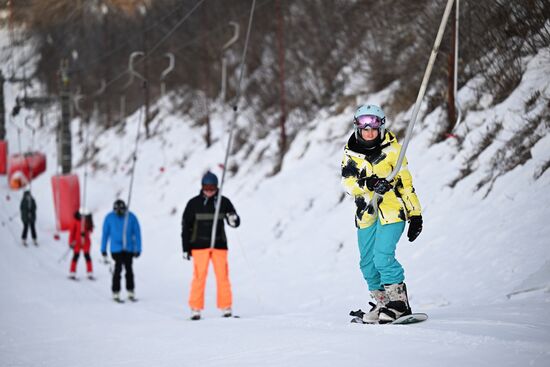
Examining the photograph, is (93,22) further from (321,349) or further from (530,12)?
(321,349)

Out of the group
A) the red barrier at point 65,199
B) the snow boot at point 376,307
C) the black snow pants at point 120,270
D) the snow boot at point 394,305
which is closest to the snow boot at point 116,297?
the black snow pants at point 120,270

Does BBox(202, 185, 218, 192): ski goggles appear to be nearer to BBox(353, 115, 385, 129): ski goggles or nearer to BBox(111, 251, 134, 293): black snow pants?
BBox(353, 115, 385, 129): ski goggles

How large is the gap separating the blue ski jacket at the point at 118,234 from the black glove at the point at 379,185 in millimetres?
6708

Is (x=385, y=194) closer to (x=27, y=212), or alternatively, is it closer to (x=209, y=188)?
(x=209, y=188)

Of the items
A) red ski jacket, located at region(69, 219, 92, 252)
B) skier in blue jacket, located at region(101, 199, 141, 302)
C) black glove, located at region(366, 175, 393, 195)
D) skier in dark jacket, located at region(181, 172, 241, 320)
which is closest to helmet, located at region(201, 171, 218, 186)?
skier in dark jacket, located at region(181, 172, 241, 320)

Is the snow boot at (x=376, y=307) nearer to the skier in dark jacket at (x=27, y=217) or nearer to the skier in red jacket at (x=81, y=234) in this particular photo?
the skier in red jacket at (x=81, y=234)

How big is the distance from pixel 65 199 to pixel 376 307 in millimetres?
16731

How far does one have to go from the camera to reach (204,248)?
26.6ft

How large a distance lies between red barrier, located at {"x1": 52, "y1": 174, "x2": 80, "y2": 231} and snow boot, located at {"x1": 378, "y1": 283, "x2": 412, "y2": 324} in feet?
54.3

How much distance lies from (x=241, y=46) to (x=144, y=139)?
8154 millimetres

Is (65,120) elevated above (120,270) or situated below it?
above

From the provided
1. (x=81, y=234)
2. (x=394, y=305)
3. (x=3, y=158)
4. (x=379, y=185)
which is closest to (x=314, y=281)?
(x=394, y=305)

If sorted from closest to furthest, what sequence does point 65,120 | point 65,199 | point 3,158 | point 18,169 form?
1. point 65,199
2. point 65,120
3. point 18,169
4. point 3,158

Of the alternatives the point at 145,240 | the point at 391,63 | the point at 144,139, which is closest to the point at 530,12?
the point at 391,63
